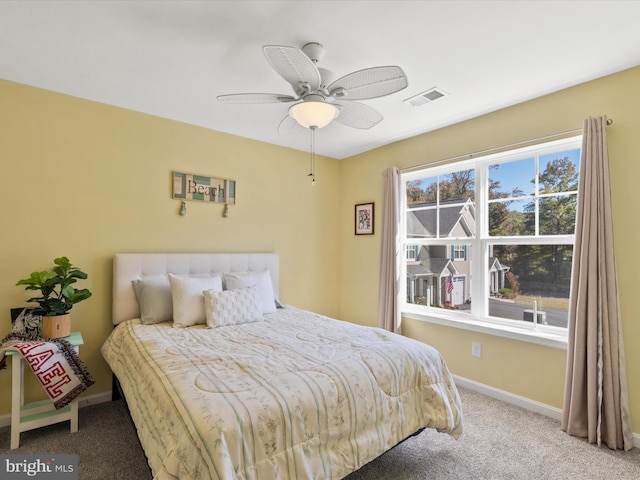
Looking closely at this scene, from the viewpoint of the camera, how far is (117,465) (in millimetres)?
1973

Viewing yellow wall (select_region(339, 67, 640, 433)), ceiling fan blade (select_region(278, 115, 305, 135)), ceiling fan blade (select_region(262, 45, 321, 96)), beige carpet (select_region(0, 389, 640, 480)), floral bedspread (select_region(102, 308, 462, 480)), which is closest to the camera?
floral bedspread (select_region(102, 308, 462, 480))

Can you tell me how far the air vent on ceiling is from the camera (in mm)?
2564

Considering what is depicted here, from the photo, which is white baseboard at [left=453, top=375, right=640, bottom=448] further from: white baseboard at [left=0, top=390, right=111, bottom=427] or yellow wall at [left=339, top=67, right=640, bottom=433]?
white baseboard at [left=0, top=390, right=111, bottom=427]

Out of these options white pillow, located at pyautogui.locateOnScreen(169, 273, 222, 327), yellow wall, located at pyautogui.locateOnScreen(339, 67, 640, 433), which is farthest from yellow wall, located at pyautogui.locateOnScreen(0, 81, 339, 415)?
yellow wall, located at pyautogui.locateOnScreen(339, 67, 640, 433)

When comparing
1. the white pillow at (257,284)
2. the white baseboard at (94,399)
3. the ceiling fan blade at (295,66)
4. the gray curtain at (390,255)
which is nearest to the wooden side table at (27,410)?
the white baseboard at (94,399)

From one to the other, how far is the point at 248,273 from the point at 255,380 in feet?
5.81

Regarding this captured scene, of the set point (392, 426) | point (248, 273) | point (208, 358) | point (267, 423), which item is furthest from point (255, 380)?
point (248, 273)

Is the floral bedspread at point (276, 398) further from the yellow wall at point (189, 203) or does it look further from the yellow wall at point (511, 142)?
the yellow wall at point (511, 142)

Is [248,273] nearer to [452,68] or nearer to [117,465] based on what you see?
[117,465]

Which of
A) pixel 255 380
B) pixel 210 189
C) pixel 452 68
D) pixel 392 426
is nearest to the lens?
pixel 255 380

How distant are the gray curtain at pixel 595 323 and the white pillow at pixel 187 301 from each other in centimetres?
275

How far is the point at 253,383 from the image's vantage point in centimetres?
155

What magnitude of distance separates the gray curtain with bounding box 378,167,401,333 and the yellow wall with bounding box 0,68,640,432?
22cm

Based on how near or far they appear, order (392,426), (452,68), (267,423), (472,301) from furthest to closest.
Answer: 1. (472,301)
2. (452,68)
3. (392,426)
4. (267,423)
